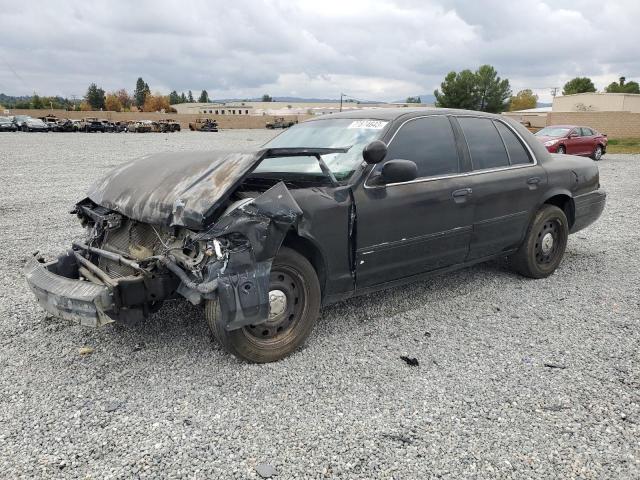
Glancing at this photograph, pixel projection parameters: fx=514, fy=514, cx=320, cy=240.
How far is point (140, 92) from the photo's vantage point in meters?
128

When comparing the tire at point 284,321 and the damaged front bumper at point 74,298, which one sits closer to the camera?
the damaged front bumper at point 74,298

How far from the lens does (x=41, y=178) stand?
42.3 ft

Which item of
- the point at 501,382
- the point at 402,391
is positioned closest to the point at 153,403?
the point at 402,391

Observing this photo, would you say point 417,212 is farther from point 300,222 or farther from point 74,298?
point 74,298

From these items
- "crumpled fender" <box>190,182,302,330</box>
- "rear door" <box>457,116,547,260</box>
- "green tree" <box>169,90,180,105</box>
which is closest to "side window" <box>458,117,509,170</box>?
"rear door" <box>457,116,547,260</box>

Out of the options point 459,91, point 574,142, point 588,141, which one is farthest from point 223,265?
point 459,91

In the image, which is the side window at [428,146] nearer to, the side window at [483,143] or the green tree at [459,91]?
the side window at [483,143]

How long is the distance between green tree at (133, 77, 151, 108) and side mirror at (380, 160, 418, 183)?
131 meters

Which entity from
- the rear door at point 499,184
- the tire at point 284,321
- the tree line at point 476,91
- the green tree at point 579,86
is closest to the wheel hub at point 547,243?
the rear door at point 499,184

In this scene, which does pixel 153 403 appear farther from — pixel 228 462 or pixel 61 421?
pixel 228 462

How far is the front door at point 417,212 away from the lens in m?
3.80

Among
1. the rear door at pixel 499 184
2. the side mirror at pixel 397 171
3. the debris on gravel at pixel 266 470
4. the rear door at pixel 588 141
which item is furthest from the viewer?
the rear door at pixel 588 141

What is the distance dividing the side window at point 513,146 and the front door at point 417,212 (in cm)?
82

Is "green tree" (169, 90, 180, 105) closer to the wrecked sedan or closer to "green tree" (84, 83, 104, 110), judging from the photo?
"green tree" (84, 83, 104, 110)
